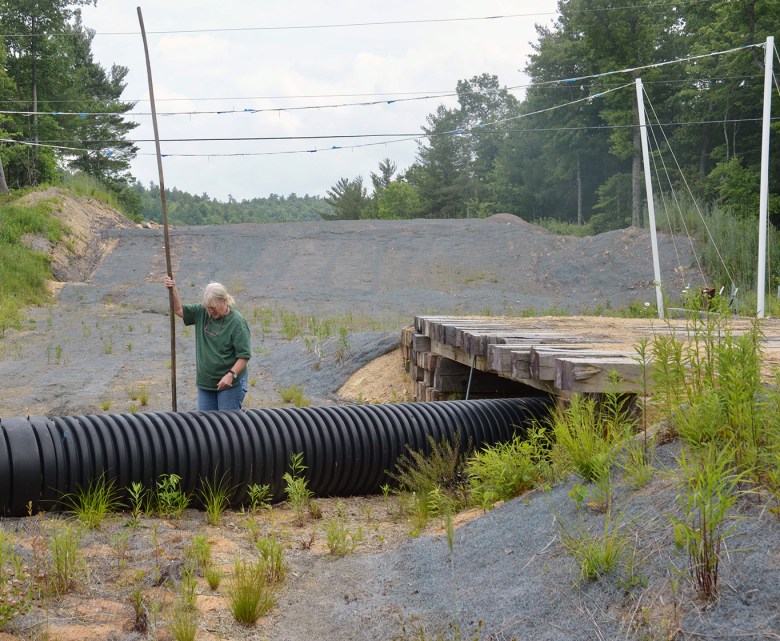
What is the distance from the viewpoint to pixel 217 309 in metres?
6.80

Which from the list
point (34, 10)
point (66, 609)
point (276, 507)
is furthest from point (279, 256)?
point (66, 609)

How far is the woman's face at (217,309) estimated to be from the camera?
6.76m

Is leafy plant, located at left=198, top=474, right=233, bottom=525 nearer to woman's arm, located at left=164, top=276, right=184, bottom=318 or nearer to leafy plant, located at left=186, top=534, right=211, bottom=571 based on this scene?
leafy plant, located at left=186, top=534, right=211, bottom=571

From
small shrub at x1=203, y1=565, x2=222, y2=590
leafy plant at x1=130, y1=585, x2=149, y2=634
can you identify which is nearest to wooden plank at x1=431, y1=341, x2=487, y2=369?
small shrub at x1=203, y1=565, x2=222, y2=590

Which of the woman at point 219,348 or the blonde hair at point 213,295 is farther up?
the blonde hair at point 213,295

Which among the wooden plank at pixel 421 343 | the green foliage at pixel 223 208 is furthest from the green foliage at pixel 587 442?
the green foliage at pixel 223 208

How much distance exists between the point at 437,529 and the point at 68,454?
243cm

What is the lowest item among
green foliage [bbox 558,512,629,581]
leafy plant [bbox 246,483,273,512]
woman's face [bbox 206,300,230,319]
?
leafy plant [bbox 246,483,273,512]

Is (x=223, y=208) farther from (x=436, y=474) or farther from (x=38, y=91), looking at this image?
(x=436, y=474)

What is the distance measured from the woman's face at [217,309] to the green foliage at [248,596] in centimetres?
304

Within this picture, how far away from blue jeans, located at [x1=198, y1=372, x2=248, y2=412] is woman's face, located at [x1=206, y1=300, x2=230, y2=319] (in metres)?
0.56

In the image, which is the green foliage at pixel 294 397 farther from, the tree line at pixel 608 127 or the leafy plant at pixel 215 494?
the tree line at pixel 608 127

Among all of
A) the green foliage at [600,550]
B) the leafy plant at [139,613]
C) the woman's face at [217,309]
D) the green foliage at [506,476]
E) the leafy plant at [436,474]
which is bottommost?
the leafy plant at [436,474]

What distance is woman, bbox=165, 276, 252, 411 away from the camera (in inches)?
266
